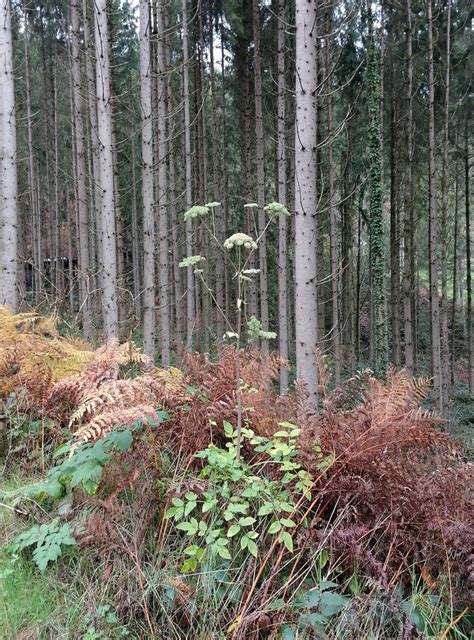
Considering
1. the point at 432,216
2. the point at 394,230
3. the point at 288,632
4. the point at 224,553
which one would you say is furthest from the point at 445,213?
Answer: the point at 288,632

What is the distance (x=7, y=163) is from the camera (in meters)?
6.98

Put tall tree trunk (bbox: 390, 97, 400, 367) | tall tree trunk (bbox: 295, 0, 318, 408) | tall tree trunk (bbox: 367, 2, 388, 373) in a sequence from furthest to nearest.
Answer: tall tree trunk (bbox: 390, 97, 400, 367)
tall tree trunk (bbox: 367, 2, 388, 373)
tall tree trunk (bbox: 295, 0, 318, 408)

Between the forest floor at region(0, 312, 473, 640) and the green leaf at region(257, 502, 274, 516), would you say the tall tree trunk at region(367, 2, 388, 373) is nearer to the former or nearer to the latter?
the forest floor at region(0, 312, 473, 640)

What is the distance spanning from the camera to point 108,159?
7293mm

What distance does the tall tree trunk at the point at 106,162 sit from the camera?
7004 millimetres

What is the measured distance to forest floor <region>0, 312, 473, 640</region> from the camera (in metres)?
1.98

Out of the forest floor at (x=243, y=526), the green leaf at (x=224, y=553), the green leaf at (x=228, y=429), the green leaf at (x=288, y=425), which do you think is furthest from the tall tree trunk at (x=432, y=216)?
the green leaf at (x=224, y=553)

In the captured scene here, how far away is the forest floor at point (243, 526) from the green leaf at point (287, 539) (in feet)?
0.04

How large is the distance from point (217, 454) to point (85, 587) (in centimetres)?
88

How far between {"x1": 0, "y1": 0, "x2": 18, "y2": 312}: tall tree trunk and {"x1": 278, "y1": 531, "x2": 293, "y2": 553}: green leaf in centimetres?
604

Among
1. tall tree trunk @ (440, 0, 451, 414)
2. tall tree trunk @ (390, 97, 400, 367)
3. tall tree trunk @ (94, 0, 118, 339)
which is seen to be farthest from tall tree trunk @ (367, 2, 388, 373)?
tall tree trunk @ (94, 0, 118, 339)

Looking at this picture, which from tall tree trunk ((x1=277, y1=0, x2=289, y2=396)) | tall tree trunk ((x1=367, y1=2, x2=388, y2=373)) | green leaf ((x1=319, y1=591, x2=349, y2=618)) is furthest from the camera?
tall tree trunk ((x1=367, y1=2, x2=388, y2=373))

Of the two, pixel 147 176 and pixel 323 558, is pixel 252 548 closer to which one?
pixel 323 558

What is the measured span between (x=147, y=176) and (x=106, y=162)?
1177mm
